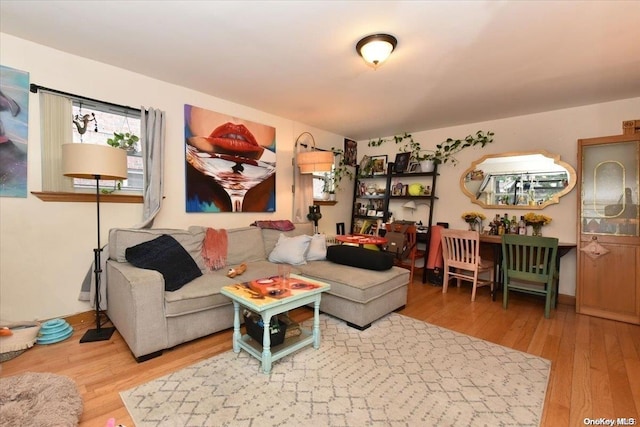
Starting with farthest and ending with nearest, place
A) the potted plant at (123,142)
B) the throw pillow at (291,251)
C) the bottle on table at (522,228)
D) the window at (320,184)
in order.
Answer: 1. the window at (320,184)
2. the bottle on table at (522,228)
3. the throw pillow at (291,251)
4. the potted plant at (123,142)

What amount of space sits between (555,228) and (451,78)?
2.41 meters

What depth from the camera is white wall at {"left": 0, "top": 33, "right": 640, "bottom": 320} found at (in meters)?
2.28

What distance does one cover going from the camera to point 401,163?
4809 mm

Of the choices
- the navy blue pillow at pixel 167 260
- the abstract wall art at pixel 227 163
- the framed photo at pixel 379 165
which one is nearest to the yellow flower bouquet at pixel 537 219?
the framed photo at pixel 379 165

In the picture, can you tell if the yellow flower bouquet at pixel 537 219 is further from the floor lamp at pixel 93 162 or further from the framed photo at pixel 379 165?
the floor lamp at pixel 93 162

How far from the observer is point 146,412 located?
150 cm

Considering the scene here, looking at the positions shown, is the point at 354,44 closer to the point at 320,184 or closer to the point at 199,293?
the point at 199,293

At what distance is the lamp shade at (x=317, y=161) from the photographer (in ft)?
12.4

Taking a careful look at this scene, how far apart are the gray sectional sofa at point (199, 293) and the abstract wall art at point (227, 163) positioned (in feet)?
1.65

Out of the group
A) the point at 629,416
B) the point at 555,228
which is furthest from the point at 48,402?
the point at 555,228

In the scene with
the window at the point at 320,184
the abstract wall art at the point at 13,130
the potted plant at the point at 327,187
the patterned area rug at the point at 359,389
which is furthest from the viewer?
the potted plant at the point at 327,187

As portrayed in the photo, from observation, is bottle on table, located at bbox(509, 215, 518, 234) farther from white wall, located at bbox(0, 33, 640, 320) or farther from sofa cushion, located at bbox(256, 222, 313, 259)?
sofa cushion, located at bbox(256, 222, 313, 259)

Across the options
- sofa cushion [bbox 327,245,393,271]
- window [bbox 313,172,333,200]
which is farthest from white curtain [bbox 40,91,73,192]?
window [bbox 313,172,333,200]

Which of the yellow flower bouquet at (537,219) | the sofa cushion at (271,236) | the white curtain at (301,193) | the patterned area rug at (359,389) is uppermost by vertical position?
the white curtain at (301,193)
